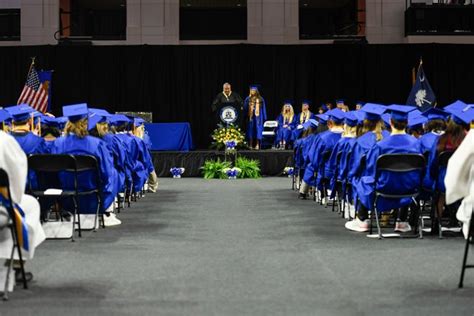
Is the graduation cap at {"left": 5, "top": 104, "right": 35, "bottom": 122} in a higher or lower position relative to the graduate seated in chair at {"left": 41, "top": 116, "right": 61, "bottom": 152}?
higher

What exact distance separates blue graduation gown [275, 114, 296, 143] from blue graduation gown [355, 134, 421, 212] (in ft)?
39.4

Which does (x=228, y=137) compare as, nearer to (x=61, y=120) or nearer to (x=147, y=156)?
(x=147, y=156)

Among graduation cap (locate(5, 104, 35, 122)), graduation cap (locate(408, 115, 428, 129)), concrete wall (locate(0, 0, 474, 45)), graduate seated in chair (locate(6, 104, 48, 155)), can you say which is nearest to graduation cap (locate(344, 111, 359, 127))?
graduation cap (locate(408, 115, 428, 129))

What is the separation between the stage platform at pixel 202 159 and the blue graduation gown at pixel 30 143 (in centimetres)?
996

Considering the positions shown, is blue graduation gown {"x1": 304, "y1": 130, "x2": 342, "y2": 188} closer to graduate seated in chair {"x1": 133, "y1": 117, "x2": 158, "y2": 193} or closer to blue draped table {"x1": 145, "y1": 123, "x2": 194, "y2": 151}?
graduate seated in chair {"x1": 133, "y1": 117, "x2": 158, "y2": 193}

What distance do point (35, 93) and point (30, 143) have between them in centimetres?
1188

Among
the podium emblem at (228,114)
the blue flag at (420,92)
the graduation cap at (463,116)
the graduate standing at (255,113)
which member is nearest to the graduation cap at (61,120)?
the graduation cap at (463,116)

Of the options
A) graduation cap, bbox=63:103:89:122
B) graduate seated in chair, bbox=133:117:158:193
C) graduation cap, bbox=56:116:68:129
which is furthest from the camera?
graduate seated in chair, bbox=133:117:158:193

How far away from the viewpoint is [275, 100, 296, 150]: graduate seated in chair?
20.5 metres

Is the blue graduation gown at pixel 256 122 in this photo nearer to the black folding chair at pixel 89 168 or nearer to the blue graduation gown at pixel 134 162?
the blue graduation gown at pixel 134 162

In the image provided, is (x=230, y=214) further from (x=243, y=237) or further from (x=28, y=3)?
(x=28, y=3)

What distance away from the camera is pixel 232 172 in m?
18.2

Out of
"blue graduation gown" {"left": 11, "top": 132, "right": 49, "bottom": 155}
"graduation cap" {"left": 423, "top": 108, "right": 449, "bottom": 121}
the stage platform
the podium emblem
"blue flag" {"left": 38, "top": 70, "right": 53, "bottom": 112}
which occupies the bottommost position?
the stage platform

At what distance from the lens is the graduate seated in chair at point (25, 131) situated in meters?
8.34
